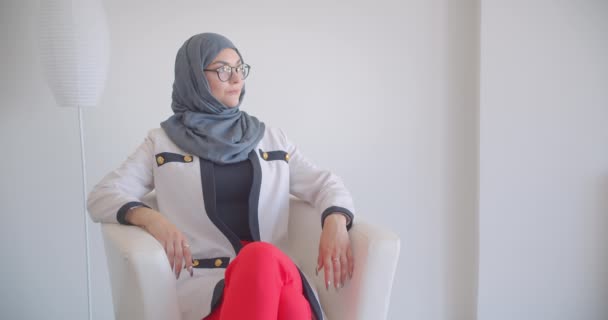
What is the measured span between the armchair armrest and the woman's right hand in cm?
4

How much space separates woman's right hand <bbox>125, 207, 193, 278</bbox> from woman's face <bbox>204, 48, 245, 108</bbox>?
486 mm

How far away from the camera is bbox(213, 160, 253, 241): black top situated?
201 cm

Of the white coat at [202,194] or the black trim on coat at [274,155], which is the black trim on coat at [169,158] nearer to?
the white coat at [202,194]

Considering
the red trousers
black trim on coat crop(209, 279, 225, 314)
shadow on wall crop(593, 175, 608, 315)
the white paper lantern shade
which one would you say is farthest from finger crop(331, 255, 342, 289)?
shadow on wall crop(593, 175, 608, 315)

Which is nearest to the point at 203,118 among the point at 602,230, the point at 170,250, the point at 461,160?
the point at 170,250

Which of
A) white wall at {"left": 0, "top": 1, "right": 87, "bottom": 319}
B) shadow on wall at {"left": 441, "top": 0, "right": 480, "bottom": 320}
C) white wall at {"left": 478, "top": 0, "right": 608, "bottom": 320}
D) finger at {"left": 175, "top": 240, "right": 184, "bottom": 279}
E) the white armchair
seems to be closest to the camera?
the white armchair

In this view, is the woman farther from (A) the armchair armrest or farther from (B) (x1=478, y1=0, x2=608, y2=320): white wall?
(B) (x1=478, y1=0, x2=608, y2=320): white wall

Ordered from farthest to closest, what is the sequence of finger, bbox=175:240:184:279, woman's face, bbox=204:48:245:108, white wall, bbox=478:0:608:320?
white wall, bbox=478:0:608:320 → woman's face, bbox=204:48:245:108 → finger, bbox=175:240:184:279

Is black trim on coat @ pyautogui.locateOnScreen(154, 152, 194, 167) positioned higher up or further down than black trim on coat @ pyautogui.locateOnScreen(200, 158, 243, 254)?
higher up

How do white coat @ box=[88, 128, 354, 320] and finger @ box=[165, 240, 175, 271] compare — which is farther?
white coat @ box=[88, 128, 354, 320]

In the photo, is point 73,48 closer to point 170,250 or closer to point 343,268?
point 170,250

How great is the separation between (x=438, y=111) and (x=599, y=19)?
786 mm

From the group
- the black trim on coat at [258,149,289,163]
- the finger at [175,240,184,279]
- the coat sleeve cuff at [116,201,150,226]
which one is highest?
the black trim on coat at [258,149,289,163]

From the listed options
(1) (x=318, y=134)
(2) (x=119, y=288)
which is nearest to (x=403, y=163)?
(1) (x=318, y=134)
